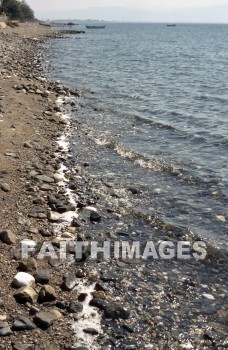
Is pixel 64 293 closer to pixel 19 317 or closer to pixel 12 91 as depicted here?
pixel 19 317

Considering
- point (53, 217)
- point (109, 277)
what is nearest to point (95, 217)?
point (53, 217)

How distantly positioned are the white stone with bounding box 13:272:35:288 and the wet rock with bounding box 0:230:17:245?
1.02 m

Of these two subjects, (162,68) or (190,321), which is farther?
(162,68)

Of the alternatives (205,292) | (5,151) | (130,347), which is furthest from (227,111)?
(130,347)

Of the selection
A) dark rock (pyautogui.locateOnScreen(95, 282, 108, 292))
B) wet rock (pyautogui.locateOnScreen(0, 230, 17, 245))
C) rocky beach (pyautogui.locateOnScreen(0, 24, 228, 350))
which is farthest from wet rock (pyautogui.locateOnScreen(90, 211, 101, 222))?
dark rock (pyautogui.locateOnScreen(95, 282, 108, 292))

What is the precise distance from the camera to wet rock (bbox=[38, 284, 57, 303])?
19.5 feet

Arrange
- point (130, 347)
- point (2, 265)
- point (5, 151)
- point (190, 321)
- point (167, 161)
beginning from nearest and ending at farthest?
point (130, 347) → point (190, 321) → point (2, 265) → point (5, 151) → point (167, 161)

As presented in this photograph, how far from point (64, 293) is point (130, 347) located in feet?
4.76

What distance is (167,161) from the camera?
1344cm

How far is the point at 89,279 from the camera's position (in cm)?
671

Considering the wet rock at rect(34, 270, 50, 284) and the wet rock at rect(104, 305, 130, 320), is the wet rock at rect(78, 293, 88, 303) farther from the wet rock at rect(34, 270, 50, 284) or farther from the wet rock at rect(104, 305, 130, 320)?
the wet rock at rect(34, 270, 50, 284)

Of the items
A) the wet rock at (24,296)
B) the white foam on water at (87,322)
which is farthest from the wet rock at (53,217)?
the wet rock at (24,296)

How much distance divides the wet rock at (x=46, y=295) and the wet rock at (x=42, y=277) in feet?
0.93

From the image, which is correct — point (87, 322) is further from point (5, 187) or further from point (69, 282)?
point (5, 187)
